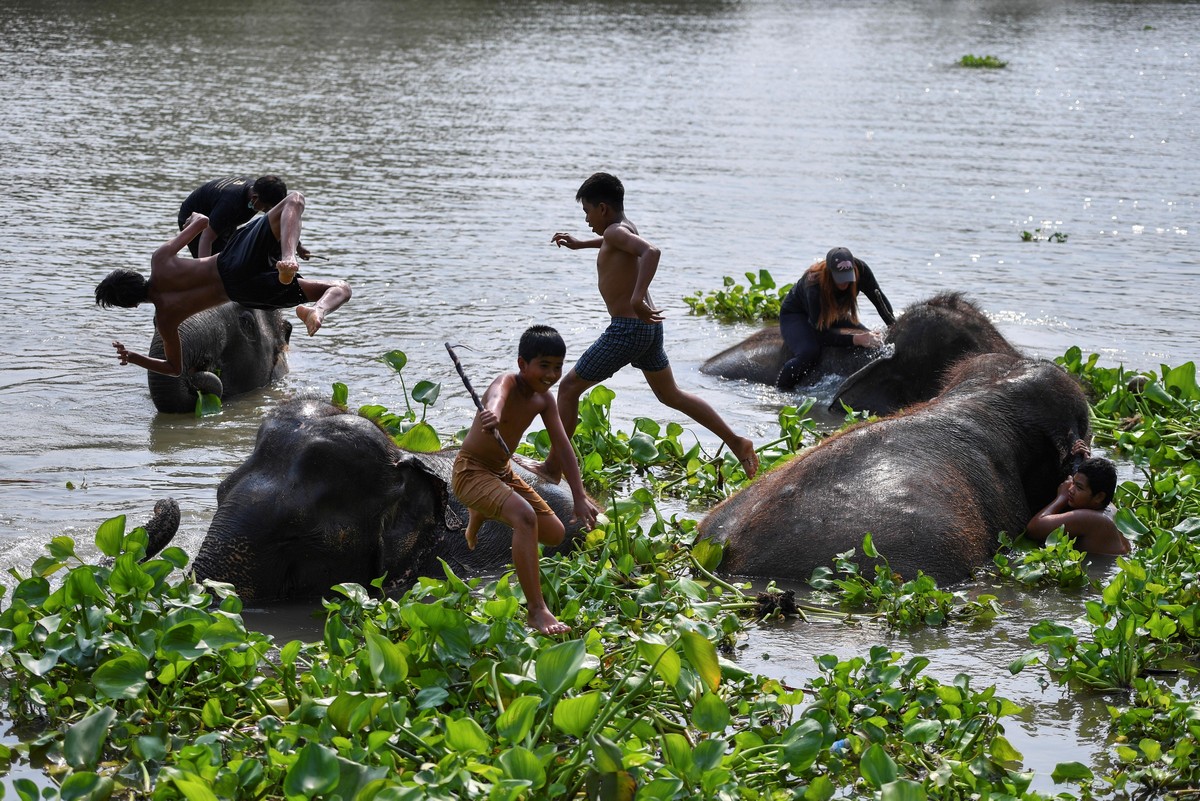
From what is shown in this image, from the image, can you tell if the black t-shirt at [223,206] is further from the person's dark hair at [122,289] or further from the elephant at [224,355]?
the person's dark hair at [122,289]

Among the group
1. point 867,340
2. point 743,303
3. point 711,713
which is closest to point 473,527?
point 711,713

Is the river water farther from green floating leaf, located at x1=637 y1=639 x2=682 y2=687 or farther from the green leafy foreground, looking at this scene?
green floating leaf, located at x1=637 y1=639 x2=682 y2=687

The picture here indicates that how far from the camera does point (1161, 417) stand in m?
9.12

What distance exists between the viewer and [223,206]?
33.3 feet

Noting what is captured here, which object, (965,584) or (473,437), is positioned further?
(965,584)

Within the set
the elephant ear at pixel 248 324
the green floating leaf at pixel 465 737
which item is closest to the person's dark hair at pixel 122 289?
the elephant ear at pixel 248 324

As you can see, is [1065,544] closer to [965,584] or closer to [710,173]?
[965,584]

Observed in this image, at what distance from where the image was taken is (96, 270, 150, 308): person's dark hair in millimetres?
8383

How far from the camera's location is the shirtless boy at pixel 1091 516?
23.8ft

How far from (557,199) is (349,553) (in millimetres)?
11870

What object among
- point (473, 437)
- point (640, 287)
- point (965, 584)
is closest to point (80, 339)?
point (640, 287)

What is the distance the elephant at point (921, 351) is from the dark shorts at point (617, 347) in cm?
198

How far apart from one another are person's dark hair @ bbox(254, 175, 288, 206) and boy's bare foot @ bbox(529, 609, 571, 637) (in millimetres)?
4116

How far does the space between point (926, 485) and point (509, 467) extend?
2009 millimetres
